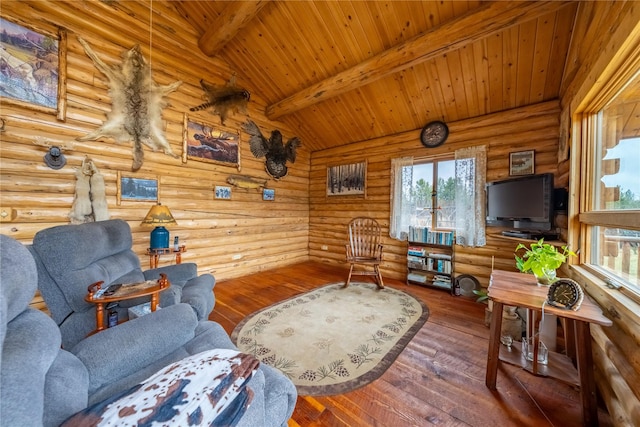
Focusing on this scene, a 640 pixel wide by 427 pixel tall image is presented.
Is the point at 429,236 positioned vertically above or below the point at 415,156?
below

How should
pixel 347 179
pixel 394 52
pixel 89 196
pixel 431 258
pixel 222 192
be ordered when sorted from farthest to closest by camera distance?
pixel 347 179
pixel 222 192
pixel 431 258
pixel 394 52
pixel 89 196

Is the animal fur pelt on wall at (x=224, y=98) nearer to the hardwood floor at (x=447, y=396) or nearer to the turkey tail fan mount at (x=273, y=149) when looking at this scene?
the turkey tail fan mount at (x=273, y=149)

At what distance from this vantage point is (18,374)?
1.84ft

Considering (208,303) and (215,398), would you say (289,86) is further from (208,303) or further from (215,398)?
(215,398)

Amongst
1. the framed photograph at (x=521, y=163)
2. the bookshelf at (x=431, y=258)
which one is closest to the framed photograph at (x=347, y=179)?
the bookshelf at (x=431, y=258)

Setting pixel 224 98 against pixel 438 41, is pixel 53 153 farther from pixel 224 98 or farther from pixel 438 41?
pixel 438 41

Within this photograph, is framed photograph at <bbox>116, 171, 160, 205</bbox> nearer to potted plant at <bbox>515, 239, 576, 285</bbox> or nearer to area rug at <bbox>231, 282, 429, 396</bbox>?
area rug at <bbox>231, 282, 429, 396</bbox>

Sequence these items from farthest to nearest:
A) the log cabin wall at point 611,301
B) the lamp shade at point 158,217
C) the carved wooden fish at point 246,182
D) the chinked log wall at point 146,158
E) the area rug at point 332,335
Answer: the carved wooden fish at point 246,182
the lamp shade at point 158,217
the chinked log wall at point 146,158
the area rug at point 332,335
the log cabin wall at point 611,301

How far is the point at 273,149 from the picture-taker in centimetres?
440

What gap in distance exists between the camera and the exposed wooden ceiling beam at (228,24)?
2662 millimetres

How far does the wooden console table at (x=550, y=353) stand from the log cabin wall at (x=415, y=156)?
1558 mm

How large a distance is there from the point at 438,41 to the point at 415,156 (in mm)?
1684

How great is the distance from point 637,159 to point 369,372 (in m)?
2.16

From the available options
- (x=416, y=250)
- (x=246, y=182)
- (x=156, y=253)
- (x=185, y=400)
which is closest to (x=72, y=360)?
(x=185, y=400)
